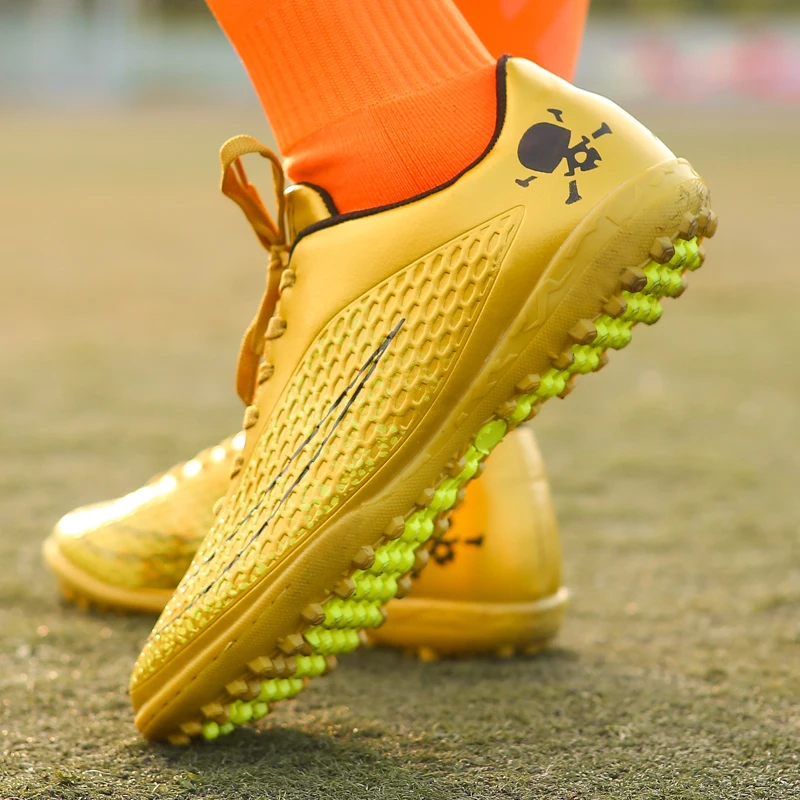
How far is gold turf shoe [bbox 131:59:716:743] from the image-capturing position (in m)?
0.82

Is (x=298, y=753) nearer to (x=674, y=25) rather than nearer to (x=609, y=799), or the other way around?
(x=609, y=799)

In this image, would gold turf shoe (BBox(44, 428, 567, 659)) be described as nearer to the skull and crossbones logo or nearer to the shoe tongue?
the shoe tongue

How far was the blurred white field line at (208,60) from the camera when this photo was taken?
1775cm

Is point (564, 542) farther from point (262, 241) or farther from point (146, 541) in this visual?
point (262, 241)

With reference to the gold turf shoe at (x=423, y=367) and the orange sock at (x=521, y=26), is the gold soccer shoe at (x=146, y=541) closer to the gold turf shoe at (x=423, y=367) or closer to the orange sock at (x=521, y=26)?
the gold turf shoe at (x=423, y=367)

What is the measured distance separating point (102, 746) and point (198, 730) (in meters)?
0.08

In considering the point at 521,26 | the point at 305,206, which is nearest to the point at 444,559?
the point at 305,206

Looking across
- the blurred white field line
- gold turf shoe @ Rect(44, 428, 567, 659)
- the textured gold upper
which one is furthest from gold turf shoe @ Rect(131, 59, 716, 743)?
the blurred white field line

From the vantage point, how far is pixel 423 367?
83cm

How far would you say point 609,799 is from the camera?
0.78 m

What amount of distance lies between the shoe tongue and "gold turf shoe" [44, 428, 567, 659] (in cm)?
24

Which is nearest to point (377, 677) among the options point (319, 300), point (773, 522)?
point (319, 300)

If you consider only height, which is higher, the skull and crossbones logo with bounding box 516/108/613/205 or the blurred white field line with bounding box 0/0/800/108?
the blurred white field line with bounding box 0/0/800/108

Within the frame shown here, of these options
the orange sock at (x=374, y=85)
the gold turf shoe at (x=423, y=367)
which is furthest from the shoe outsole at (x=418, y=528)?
the orange sock at (x=374, y=85)
